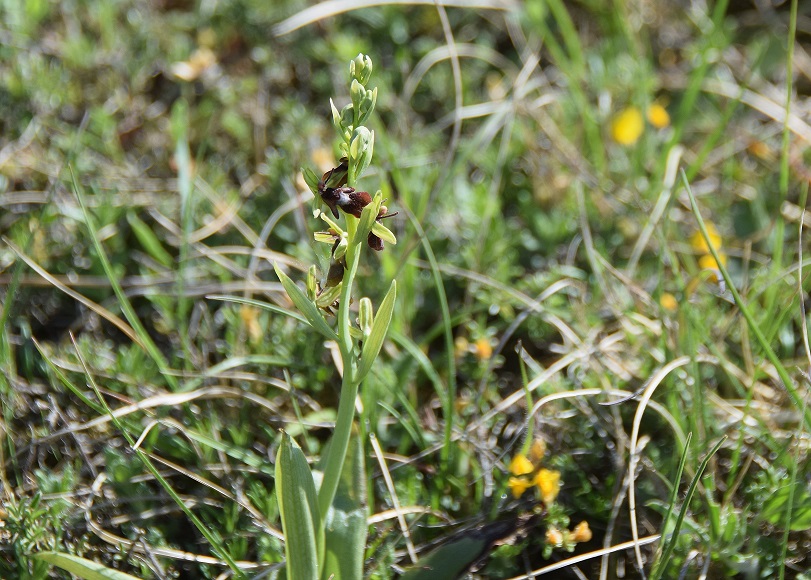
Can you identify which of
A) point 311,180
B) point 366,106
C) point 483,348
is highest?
point 366,106

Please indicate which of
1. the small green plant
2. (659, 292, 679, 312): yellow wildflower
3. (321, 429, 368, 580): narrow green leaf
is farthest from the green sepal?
(659, 292, 679, 312): yellow wildflower

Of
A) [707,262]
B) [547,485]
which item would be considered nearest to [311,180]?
[547,485]

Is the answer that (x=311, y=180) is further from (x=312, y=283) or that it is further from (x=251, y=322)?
(x=251, y=322)

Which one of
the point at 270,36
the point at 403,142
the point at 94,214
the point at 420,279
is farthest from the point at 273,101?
the point at 420,279

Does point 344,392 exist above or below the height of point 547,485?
above

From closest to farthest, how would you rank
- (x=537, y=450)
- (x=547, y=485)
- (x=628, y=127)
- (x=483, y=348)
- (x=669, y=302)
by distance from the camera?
(x=547, y=485) → (x=537, y=450) → (x=483, y=348) → (x=669, y=302) → (x=628, y=127)

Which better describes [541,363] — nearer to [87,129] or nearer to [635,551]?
[635,551]

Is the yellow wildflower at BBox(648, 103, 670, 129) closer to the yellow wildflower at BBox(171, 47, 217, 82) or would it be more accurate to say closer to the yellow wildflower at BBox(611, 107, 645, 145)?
the yellow wildflower at BBox(611, 107, 645, 145)

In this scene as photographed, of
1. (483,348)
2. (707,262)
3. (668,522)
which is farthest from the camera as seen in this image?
(707,262)

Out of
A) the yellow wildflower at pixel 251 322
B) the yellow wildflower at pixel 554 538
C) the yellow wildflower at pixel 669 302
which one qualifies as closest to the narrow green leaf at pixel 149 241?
the yellow wildflower at pixel 251 322
